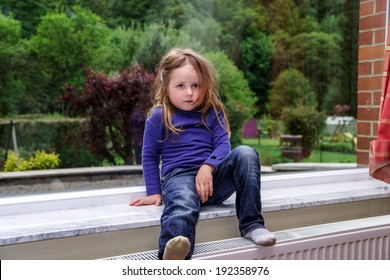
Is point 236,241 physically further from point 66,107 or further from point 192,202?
point 66,107

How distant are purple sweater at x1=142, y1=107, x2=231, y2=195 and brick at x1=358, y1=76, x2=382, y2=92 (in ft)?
3.33

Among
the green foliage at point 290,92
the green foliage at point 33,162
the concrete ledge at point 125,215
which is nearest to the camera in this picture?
the concrete ledge at point 125,215

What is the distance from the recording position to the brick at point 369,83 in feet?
7.37

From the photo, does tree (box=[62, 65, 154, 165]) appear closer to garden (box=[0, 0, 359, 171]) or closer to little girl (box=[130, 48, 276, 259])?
garden (box=[0, 0, 359, 171])

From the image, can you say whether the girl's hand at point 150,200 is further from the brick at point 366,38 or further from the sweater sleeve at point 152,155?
the brick at point 366,38

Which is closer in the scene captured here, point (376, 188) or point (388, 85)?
point (388, 85)

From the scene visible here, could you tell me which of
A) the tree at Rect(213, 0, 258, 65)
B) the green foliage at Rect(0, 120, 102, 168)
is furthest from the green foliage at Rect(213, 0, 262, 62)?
the green foliage at Rect(0, 120, 102, 168)

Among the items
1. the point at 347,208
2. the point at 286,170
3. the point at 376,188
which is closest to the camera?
the point at 347,208

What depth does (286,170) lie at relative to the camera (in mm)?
2266

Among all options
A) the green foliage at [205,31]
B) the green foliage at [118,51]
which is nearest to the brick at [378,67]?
the green foliage at [205,31]

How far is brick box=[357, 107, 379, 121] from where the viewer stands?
229 cm
